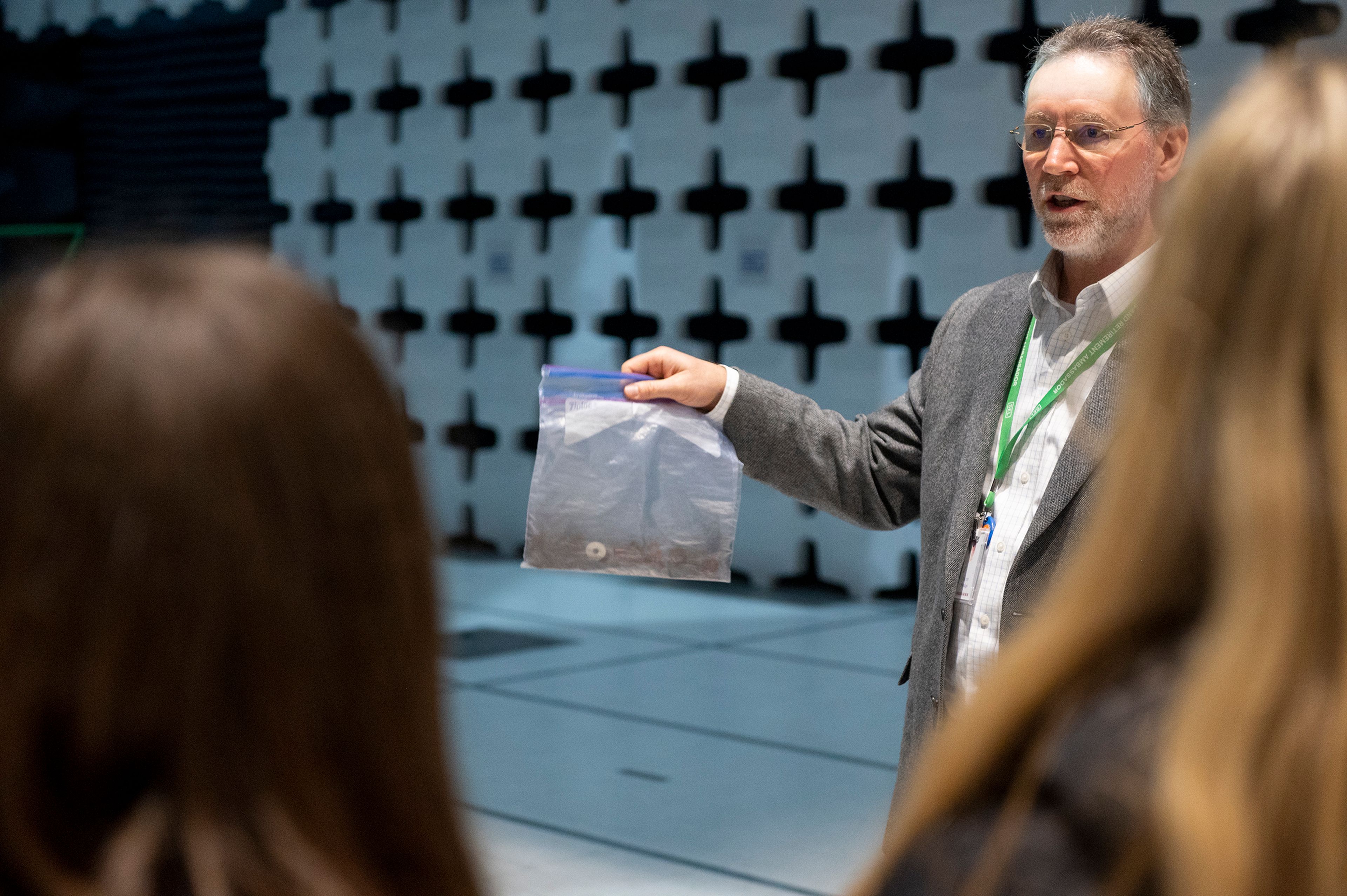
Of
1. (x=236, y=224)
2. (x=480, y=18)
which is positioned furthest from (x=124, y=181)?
(x=480, y=18)

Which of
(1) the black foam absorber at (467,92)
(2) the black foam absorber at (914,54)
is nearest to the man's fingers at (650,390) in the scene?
(2) the black foam absorber at (914,54)

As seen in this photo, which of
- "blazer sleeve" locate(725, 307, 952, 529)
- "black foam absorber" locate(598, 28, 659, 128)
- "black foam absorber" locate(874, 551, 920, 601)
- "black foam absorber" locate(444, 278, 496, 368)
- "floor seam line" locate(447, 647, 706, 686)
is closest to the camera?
"blazer sleeve" locate(725, 307, 952, 529)

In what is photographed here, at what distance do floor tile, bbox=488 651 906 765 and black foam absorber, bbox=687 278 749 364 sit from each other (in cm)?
132

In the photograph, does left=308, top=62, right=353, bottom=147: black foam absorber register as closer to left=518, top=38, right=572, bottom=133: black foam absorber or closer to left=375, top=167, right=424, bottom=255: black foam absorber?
left=375, top=167, right=424, bottom=255: black foam absorber

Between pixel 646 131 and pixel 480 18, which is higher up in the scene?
pixel 480 18

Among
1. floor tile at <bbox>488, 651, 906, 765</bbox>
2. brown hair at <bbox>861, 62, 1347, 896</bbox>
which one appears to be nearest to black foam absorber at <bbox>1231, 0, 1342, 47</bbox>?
floor tile at <bbox>488, 651, 906, 765</bbox>

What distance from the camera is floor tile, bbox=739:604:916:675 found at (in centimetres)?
400

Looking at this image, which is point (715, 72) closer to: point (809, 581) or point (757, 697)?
point (809, 581)

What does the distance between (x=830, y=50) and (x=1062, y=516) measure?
11.5ft

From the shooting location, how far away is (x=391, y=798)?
591 millimetres

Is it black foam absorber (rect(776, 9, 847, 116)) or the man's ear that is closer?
the man's ear

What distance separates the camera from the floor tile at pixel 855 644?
157 inches

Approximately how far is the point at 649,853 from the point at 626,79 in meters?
3.30

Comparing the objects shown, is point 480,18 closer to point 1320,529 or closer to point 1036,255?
point 1036,255
